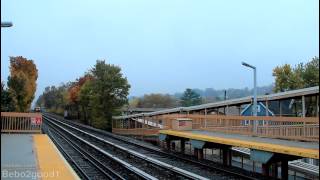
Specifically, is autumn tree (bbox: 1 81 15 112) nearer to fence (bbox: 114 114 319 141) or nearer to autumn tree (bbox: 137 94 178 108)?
fence (bbox: 114 114 319 141)

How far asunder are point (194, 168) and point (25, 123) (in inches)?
714

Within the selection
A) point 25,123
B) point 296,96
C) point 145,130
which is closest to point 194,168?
point 296,96

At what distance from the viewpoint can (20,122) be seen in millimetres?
35781

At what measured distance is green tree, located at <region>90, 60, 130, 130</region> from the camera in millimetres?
72562

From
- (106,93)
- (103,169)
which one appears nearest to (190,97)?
(106,93)

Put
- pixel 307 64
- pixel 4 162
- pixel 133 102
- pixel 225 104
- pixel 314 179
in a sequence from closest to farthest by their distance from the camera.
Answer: pixel 4 162
pixel 314 179
pixel 225 104
pixel 307 64
pixel 133 102

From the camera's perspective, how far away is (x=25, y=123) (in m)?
36.3

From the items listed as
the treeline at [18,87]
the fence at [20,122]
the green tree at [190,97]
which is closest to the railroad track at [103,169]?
the fence at [20,122]

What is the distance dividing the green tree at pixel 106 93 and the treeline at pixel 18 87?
37.6 ft

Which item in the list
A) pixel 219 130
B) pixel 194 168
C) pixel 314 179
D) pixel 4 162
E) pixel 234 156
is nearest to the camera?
pixel 4 162

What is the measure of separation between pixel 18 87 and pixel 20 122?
55.6 feet

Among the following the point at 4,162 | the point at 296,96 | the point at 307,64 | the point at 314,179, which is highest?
the point at 307,64

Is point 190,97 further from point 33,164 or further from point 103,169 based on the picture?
point 33,164

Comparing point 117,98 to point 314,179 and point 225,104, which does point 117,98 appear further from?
point 314,179
